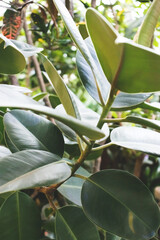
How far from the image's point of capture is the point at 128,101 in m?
0.43

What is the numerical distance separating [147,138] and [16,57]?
0.91ft

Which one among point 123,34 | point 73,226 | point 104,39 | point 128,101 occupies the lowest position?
point 73,226

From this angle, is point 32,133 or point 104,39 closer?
point 104,39

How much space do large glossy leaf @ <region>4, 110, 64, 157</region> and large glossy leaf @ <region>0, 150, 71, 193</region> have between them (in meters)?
0.05

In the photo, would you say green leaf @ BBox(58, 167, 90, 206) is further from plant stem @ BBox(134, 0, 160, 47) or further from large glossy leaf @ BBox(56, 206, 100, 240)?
plant stem @ BBox(134, 0, 160, 47)

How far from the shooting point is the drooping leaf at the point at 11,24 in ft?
2.52

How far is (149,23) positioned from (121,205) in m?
0.28

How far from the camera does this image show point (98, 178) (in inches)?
17.8

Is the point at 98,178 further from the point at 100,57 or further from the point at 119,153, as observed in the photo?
the point at 119,153

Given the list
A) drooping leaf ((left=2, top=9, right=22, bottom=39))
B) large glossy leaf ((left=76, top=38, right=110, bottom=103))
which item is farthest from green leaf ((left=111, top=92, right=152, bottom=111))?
drooping leaf ((left=2, top=9, right=22, bottom=39))

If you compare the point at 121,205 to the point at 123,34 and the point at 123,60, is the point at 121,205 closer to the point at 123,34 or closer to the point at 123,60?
the point at 123,60

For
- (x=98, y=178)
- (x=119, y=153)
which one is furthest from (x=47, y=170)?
(x=119, y=153)

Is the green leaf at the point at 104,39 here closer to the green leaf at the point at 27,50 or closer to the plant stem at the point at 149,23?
the plant stem at the point at 149,23

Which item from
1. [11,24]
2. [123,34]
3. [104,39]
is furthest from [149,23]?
[123,34]
